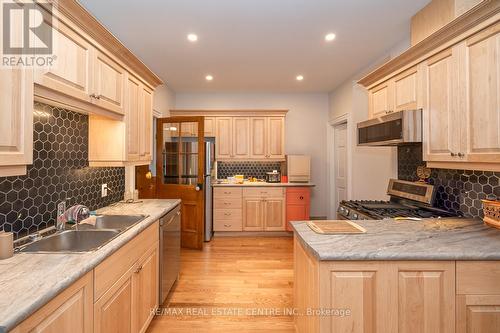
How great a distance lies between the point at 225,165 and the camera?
5230 millimetres

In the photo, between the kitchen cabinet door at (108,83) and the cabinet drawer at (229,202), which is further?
the cabinet drawer at (229,202)

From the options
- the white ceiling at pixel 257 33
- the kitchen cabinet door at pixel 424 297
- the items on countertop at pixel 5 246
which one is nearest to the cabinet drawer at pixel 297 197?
the white ceiling at pixel 257 33

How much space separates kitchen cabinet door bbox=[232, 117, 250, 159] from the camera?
Result: 16.1 feet

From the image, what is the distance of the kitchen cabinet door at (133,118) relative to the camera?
7.45 feet

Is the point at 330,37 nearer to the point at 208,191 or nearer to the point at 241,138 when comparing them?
the point at 241,138

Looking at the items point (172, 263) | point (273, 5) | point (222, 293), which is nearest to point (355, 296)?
point (222, 293)

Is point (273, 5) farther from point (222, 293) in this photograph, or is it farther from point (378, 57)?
point (222, 293)

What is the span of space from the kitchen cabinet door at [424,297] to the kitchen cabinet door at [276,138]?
12.0ft

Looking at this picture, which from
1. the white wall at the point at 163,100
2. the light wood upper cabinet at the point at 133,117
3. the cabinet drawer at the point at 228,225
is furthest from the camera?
the cabinet drawer at the point at 228,225

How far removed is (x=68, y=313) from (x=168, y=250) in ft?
4.53

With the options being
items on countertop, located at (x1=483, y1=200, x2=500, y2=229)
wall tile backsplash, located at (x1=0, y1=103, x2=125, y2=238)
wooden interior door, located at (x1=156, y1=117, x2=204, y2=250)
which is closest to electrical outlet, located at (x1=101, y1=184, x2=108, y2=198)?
wall tile backsplash, located at (x1=0, y1=103, x2=125, y2=238)

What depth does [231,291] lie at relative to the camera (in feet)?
8.77

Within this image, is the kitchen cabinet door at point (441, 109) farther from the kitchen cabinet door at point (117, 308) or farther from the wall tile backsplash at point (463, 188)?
the kitchen cabinet door at point (117, 308)

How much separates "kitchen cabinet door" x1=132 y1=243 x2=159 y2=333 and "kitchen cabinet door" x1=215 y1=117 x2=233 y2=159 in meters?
2.90
